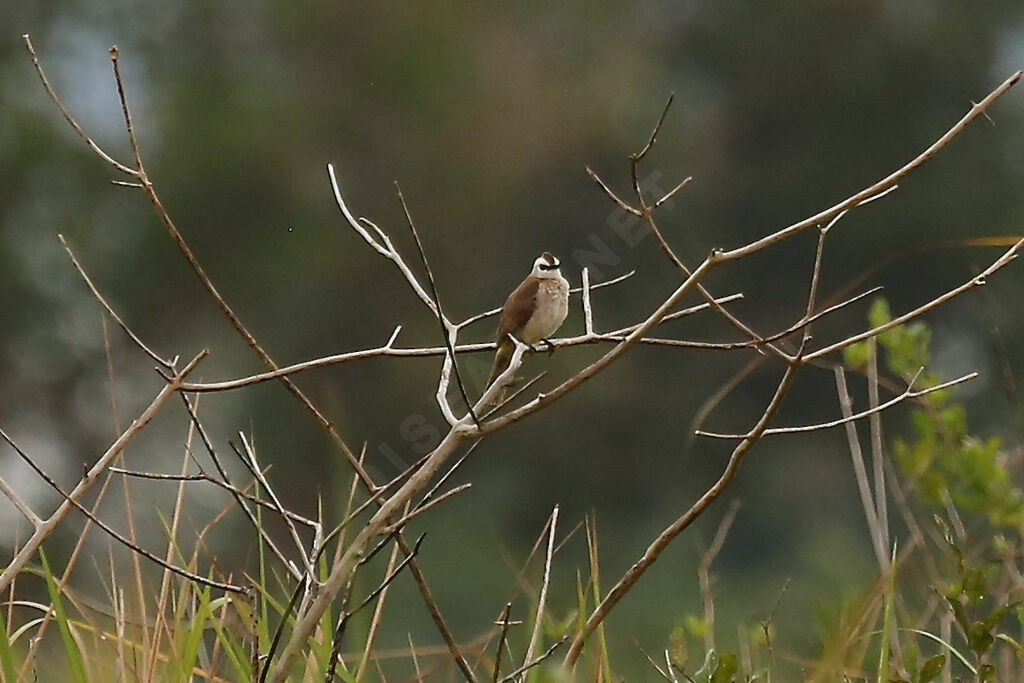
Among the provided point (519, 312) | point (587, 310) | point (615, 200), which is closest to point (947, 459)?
point (587, 310)

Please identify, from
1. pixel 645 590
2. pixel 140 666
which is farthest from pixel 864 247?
→ pixel 140 666

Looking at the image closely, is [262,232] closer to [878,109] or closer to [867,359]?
[878,109]

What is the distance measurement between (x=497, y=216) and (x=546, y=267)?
41.5ft

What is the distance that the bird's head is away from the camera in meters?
4.02

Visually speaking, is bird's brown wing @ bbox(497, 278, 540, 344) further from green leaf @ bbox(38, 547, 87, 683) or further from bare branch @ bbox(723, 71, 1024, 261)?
bare branch @ bbox(723, 71, 1024, 261)

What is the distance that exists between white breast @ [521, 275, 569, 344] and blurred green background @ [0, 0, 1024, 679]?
939 cm

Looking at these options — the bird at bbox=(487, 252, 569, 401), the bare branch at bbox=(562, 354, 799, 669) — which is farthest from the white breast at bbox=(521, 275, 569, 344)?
the bare branch at bbox=(562, 354, 799, 669)

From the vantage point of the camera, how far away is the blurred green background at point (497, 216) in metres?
14.9

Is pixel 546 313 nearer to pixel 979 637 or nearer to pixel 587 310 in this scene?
pixel 587 310

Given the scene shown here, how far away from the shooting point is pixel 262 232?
53.7ft

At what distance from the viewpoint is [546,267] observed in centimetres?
413

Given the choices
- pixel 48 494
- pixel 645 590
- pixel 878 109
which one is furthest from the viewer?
pixel 878 109

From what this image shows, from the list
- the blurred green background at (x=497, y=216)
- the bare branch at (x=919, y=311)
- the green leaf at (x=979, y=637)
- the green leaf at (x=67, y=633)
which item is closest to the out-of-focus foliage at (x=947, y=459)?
the green leaf at (x=979, y=637)

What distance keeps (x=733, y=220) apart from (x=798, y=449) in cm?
244
